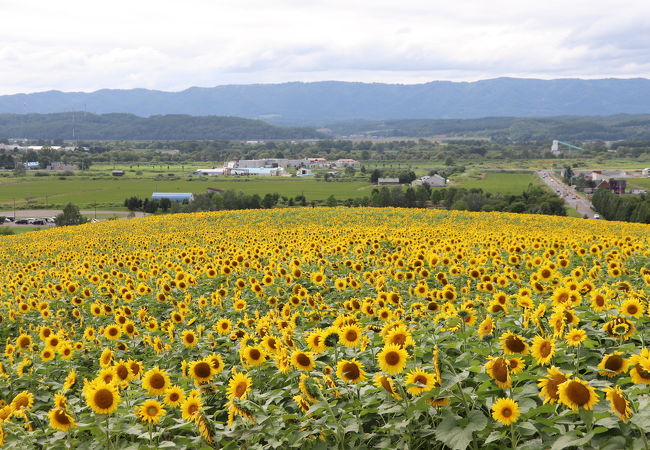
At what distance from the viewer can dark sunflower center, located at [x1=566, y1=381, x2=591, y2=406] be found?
3830mm

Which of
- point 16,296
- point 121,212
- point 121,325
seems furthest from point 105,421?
point 121,212

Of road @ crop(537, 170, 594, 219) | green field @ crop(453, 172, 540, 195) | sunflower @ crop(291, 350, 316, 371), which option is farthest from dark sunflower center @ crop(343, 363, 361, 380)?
green field @ crop(453, 172, 540, 195)

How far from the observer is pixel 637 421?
12.5ft

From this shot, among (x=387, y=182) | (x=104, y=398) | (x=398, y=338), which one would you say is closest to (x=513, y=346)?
(x=398, y=338)

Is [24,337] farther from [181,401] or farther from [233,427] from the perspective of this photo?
[233,427]

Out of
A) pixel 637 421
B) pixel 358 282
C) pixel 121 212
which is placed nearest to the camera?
pixel 637 421

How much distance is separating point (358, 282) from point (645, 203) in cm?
5533

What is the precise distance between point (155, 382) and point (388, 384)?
7.35 ft

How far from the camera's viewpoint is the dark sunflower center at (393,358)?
4809 mm

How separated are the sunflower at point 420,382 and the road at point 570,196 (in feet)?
254

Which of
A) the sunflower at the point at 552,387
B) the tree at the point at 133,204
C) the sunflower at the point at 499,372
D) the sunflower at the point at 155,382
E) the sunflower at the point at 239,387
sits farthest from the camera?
the tree at the point at 133,204

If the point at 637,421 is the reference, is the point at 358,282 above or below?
below

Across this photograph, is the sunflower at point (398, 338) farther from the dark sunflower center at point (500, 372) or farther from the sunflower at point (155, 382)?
the sunflower at point (155, 382)

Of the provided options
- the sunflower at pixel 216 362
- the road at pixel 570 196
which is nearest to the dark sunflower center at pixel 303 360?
the sunflower at pixel 216 362
